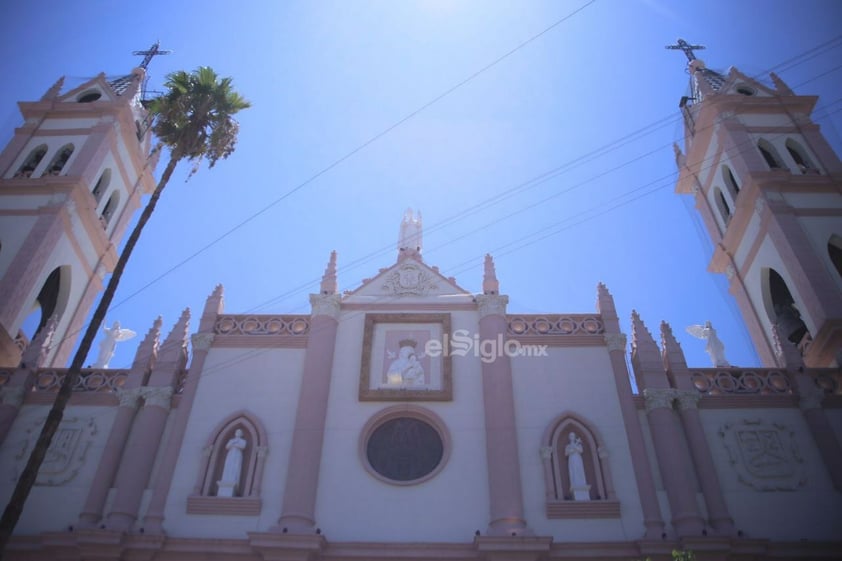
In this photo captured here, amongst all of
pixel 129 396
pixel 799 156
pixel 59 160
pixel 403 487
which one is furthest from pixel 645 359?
pixel 59 160

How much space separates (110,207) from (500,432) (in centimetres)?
2017

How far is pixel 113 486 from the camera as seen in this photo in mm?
18188

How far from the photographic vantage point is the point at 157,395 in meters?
19.7

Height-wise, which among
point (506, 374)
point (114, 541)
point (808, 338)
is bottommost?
point (114, 541)

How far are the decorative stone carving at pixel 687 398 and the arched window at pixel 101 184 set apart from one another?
23.0m

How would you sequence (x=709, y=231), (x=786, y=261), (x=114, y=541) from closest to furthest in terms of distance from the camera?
1. (x=114, y=541)
2. (x=786, y=261)
3. (x=709, y=231)

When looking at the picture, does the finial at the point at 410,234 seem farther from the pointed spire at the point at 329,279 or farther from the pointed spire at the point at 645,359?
the pointed spire at the point at 645,359

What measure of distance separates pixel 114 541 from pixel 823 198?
82.6 ft

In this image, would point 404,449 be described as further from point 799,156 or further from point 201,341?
point 799,156

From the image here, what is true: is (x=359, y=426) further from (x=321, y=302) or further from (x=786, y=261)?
(x=786, y=261)

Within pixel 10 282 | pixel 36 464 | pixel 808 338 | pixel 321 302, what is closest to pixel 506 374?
pixel 321 302

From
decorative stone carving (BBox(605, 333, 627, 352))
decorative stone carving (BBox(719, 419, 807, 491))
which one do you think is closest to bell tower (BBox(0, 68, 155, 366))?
decorative stone carving (BBox(605, 333, 627, 352))

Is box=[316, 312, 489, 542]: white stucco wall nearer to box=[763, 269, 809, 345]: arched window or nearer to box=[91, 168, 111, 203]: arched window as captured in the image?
box=[763, 269, 809, 345]: arched window

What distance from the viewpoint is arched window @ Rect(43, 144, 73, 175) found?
27.6m
